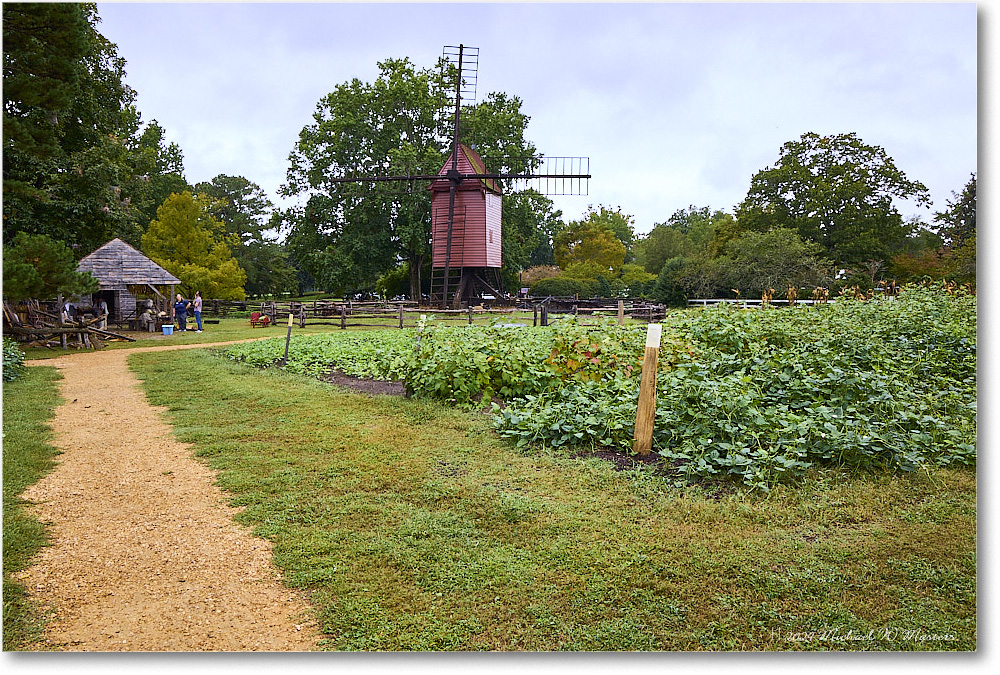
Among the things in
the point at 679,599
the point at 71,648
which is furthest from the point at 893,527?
the point at 71,648

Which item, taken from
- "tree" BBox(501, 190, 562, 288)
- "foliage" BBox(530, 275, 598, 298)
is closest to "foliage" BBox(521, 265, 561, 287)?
"foliage" BBox(530, 275, 598, 298)

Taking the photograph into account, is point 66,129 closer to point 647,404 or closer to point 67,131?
point 67,131

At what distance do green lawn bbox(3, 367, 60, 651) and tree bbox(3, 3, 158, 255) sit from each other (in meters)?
2.20

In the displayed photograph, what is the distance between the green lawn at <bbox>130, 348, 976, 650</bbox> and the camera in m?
2.49

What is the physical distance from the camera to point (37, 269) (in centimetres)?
764

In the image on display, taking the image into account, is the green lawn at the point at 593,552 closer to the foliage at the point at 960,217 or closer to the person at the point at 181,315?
the foliage at the point at 960,217

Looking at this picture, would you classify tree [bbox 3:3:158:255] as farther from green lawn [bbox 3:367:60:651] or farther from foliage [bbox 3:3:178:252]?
green lawn [bbox 3:367:60:651]

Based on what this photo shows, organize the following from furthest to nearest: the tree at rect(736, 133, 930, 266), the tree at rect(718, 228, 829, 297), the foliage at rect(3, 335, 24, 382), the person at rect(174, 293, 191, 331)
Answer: the person at rect(174, 293, 191, 331) < the tree at rect(718, 228, 829, 297) < the foliage at rect(3, 335, 24, 382) < the tree at rect(736, 133, 930, 266)

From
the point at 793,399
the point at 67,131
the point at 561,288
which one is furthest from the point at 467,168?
the point at 793,399

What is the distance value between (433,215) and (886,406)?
65.8 feet

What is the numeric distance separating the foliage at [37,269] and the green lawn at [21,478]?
113 cm

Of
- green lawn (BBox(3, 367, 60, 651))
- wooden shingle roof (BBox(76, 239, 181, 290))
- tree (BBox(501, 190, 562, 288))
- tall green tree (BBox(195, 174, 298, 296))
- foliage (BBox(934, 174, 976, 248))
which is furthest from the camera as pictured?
tall green tree (BBox(195, 174, 298, 296))

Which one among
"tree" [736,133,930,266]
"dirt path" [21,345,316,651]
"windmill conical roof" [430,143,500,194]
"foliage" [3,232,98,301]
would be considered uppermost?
"windmill conical roof" [430,143,500,194]

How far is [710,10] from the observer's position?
12.1 ft
